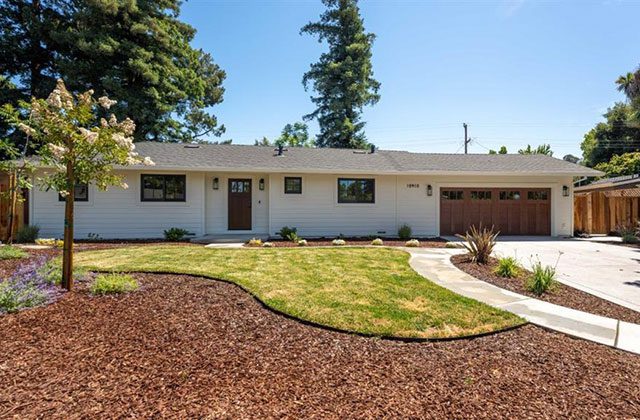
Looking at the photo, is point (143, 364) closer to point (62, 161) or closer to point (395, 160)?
point (62, 161)

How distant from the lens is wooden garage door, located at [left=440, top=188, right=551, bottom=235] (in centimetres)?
1246

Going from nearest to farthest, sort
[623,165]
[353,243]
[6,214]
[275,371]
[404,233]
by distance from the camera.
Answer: [275,371] → [6,214] → [353,243] → [404,233] → [623,165]

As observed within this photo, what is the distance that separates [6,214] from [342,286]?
10.3m

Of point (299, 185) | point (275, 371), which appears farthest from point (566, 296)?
point (299, 185)

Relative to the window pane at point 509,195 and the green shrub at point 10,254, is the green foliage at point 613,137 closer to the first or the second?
the window pane at point 509,195

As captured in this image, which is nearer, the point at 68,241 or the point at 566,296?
the point at 68,241

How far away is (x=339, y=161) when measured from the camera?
493 inches

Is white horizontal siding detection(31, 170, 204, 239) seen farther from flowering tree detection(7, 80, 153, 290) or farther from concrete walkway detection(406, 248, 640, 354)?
concrete walkway detection(406, 248, 640, 354)

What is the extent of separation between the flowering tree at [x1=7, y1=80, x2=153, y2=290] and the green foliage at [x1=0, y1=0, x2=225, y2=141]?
15644 mm

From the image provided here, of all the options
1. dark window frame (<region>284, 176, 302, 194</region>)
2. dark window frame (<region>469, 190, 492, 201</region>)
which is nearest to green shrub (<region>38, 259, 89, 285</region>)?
dark window frame (<region>284, 176, 302, 194</region>)

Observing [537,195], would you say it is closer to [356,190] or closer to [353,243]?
[356,190]

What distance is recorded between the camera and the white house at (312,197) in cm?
1084

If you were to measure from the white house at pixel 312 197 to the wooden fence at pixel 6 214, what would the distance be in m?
0.34

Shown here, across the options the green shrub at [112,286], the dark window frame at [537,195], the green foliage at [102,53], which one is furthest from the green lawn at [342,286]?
the green foliage at [102,53]
